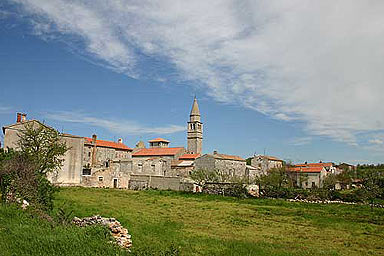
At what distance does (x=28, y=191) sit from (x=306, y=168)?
2747 inches

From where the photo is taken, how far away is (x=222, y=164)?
68.3 meters

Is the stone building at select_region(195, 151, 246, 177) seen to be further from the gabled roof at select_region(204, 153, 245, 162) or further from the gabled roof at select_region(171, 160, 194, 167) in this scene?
the gabled roof at select_region(171, 160, 194, 167)

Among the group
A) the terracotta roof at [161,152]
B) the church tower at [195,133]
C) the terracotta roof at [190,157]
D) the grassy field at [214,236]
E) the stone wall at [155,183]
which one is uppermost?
the church tower at [195,133]

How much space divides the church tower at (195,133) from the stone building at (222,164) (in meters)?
24.4

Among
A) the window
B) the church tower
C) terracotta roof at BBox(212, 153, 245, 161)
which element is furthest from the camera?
the church tower

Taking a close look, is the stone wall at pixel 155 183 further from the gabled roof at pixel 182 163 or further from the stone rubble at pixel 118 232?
the stone rubble at pixel 118 232

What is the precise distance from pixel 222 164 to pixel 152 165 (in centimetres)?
1428

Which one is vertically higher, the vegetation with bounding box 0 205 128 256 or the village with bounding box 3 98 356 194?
the village with bounding box 3 98 356 194

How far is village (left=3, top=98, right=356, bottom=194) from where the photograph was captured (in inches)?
1864

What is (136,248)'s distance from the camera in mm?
11109

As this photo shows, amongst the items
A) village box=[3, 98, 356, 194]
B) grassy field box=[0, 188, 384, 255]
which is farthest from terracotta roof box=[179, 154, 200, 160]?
grassy field box=[0, 188, 384, 255]

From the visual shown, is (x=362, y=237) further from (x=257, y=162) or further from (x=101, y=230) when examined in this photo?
(x=257, y=162)

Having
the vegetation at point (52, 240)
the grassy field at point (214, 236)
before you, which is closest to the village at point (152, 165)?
the grassy field at point (214, 236)

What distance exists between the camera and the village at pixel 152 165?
47344 millimetres
